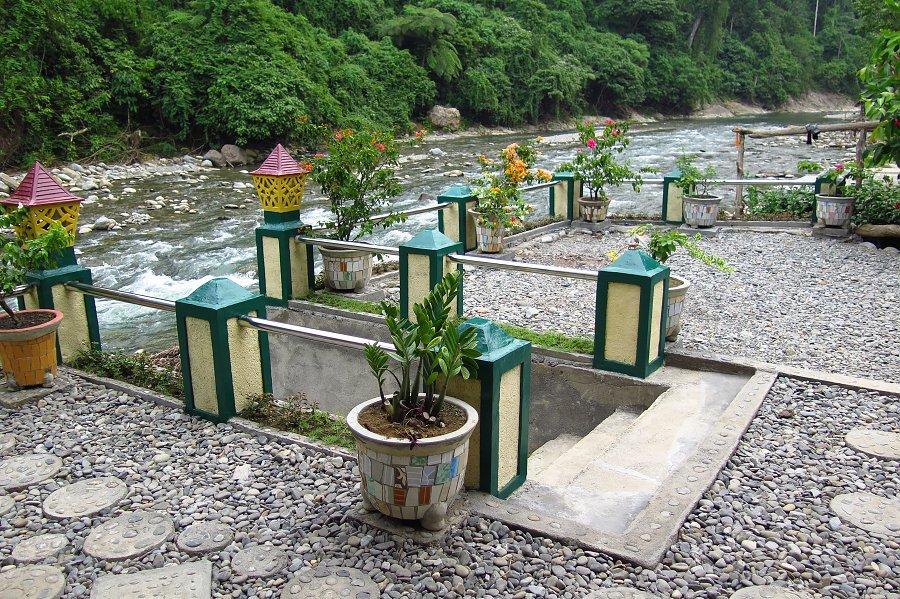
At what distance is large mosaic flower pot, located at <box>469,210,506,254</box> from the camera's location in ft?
32.8

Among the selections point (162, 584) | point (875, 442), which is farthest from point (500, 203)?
point (162, 584)

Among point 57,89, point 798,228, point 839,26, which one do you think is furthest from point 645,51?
point 798,228

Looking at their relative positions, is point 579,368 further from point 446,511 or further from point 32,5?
point 32,5

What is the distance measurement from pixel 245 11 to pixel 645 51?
28.7 metres

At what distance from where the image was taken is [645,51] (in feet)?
154

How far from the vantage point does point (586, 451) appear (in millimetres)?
4906

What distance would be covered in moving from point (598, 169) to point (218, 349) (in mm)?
8351

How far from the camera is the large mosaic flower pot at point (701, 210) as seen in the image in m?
11.3

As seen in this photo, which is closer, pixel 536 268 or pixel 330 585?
pixel 330 585

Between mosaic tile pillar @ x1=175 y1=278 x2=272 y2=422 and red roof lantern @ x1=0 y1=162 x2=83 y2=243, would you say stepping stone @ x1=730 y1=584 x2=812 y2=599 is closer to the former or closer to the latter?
mosaic tile pillar @ x1=175 y1=278 x2=272 y2=422

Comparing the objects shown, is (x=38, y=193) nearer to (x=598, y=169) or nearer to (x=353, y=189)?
(x=353, y=189)

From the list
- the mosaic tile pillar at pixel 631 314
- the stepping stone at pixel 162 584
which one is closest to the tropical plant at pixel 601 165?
the mosaic tile pillar at pixel 631 314

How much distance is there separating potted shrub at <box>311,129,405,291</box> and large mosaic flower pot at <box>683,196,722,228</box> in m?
5.31

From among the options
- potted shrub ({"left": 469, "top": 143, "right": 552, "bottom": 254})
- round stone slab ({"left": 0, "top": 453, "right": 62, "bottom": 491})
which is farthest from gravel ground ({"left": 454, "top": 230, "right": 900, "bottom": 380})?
round stone slab ({"left": 0, "top": 453, "right": 62, "bottom": 491})
